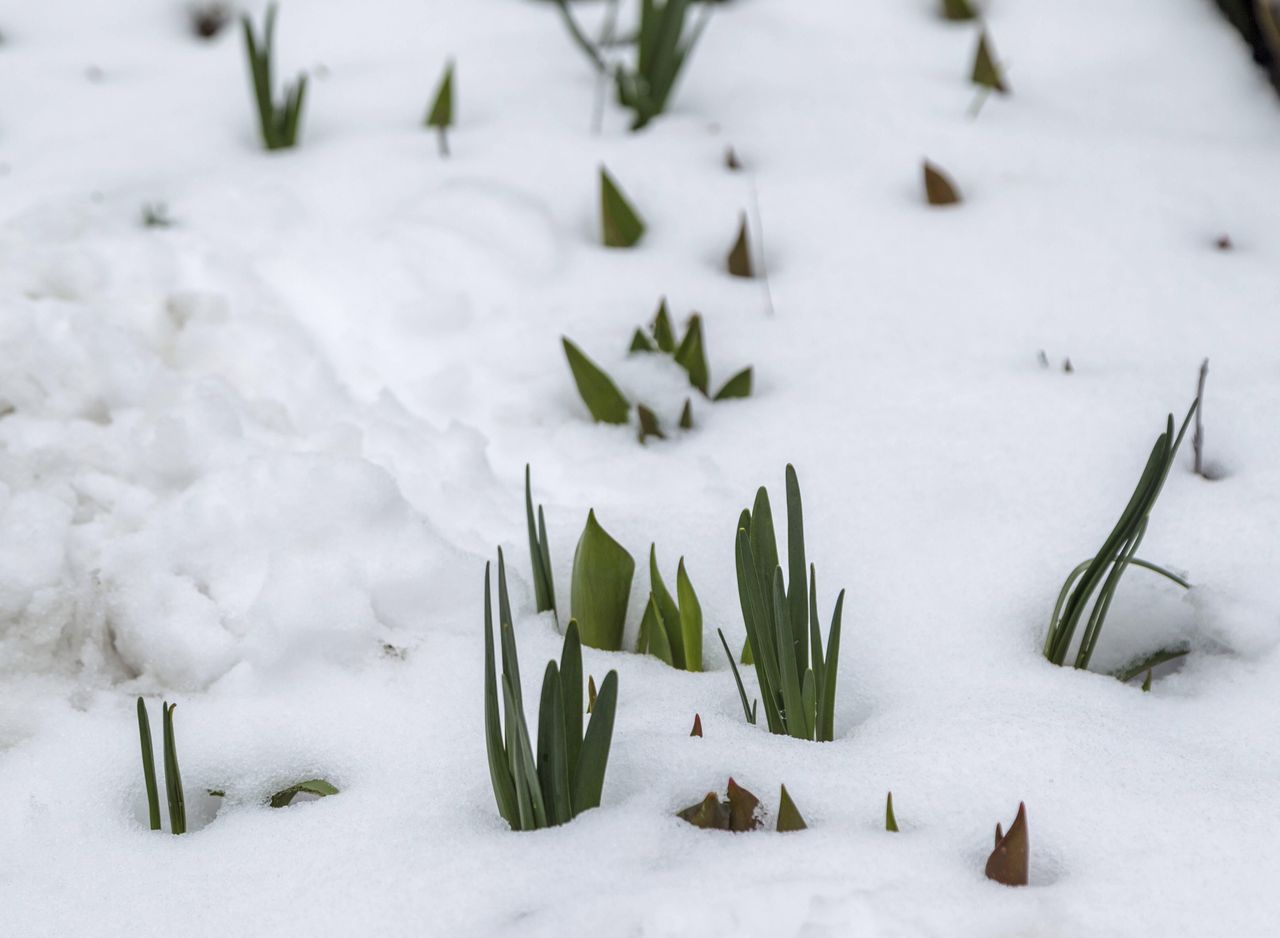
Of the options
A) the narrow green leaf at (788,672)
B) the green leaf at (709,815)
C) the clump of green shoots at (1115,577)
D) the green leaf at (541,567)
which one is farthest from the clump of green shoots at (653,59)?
the green leaf at (709,815)

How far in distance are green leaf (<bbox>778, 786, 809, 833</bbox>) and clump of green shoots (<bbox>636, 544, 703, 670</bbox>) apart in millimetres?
256

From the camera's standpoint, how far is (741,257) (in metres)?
1.69

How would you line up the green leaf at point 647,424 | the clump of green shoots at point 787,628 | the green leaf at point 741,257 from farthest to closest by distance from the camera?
the green leaf at point 741,257
the green leaf at point 647,424
the clump of green shoots at point 787,628

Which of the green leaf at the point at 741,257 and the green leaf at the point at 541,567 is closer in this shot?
the green leaf at the point at 541,567

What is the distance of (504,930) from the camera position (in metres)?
0.84

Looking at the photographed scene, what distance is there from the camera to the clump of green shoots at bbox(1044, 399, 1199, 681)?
3.24 ft

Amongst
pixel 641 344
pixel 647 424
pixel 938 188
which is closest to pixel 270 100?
pixel 641 344

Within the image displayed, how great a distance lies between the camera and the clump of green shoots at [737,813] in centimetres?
91

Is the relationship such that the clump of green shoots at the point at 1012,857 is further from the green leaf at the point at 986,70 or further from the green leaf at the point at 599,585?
the green leaf at the point at 986,70

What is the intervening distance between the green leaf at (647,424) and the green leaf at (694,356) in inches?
3.7

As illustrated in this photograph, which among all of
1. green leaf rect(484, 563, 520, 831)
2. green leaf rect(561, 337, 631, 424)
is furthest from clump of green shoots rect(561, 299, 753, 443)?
green leaf rect(484, 563, 520, 831)

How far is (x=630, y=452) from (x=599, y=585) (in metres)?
0.29

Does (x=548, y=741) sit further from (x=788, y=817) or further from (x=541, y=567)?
(x=541, y=567)

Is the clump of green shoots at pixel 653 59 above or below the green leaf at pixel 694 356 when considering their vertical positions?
above
